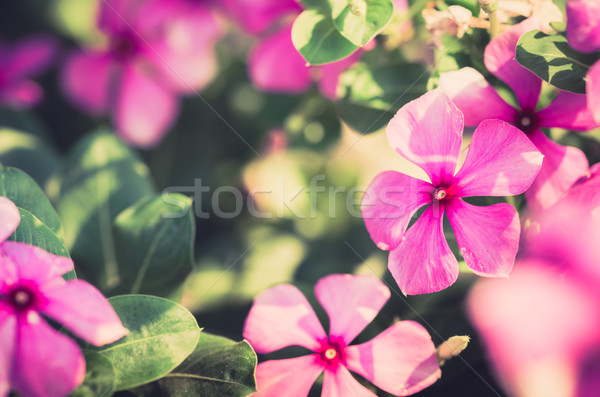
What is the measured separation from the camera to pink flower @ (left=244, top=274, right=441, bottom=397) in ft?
1.68

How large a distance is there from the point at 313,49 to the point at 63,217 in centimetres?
45

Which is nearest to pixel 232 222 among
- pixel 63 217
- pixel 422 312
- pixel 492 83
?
Result: pixel 63 217

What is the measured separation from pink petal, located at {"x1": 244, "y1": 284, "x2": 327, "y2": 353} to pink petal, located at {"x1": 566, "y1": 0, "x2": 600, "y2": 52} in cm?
38

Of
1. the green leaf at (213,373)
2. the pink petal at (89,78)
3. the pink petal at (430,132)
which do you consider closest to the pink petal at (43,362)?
the green leaf at (213,373)

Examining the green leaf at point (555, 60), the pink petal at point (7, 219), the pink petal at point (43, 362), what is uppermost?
the pink petal at point (7, 219)

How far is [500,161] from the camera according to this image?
0.49 meters

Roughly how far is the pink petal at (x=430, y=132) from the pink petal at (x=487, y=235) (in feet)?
0.15

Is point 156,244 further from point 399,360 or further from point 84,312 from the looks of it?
point 399,360

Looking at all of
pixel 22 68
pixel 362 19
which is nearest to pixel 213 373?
pixel 362 19

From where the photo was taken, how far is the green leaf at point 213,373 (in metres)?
0.51

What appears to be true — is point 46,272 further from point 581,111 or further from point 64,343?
point 581,111

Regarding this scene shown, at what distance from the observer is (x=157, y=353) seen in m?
0.51

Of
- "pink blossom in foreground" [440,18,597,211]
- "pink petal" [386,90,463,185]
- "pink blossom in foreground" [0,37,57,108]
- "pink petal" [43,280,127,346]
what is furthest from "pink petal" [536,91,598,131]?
"pink blossom in foreground" [0,37,57,108]

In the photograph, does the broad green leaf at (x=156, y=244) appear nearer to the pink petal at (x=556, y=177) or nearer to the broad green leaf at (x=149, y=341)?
the broad green leaf at (x=149, y=341)
